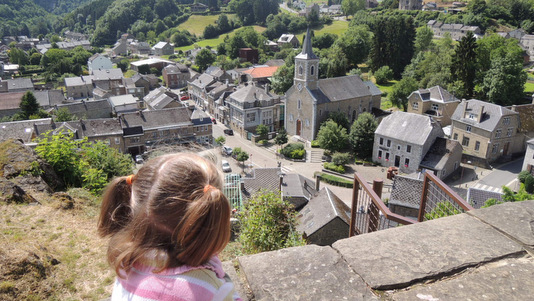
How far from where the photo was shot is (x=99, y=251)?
7.14m

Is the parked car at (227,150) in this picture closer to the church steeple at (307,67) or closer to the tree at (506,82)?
the church steeple at (307,67)

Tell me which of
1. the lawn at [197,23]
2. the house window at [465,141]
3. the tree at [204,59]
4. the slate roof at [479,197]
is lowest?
the house window at [465,141]

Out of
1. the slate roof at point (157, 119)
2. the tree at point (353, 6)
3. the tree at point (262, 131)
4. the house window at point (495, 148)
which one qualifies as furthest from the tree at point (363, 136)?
the tree at point (353, 6)

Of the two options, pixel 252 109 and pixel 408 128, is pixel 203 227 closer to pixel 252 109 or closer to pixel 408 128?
pixel 408 128

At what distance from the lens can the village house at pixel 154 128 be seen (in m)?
34.9

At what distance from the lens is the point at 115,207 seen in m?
Answer: 2.62

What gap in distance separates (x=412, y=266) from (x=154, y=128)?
36231mm

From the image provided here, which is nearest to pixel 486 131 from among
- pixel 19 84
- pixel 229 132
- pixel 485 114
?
pixel 485 114

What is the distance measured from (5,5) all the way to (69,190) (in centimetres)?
19972

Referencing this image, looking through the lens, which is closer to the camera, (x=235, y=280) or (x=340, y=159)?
(x=235, y=280)

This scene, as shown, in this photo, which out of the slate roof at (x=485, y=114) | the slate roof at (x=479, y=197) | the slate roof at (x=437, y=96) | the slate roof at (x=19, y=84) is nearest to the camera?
the slate roof at (x=479, y=197)

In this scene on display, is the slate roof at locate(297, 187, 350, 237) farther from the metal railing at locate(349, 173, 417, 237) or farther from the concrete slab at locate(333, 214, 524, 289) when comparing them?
the concrete slab at locate(333, 214, 524, 289)

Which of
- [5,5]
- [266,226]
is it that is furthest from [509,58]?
[5,5]

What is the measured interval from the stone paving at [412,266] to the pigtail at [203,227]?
650 millimetres
